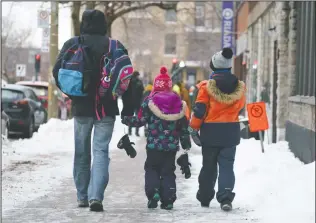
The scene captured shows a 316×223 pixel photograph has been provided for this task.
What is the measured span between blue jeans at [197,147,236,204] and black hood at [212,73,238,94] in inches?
24.3

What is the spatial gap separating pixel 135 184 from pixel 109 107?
304 cm

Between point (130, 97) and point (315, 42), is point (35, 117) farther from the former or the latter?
point (130, 97)

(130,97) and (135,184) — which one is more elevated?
(130,97)

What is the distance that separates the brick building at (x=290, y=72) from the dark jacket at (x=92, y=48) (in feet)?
15.3

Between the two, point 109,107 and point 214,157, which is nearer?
→ point 109,107

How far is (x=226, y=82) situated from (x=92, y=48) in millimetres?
1513

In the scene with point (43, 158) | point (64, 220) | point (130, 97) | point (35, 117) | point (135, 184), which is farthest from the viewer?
point (35, 117)

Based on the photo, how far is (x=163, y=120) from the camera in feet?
27.4

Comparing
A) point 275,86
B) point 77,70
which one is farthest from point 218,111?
point 275,86

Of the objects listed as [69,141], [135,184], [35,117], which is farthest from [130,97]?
[35,117]

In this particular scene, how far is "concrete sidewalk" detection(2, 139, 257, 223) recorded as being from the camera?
745cm

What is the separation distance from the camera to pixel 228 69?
846 centimetres

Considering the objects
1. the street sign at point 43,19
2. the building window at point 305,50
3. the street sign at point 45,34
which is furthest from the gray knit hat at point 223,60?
the street sign at point 45,34

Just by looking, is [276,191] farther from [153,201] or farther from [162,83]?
[162,83]
